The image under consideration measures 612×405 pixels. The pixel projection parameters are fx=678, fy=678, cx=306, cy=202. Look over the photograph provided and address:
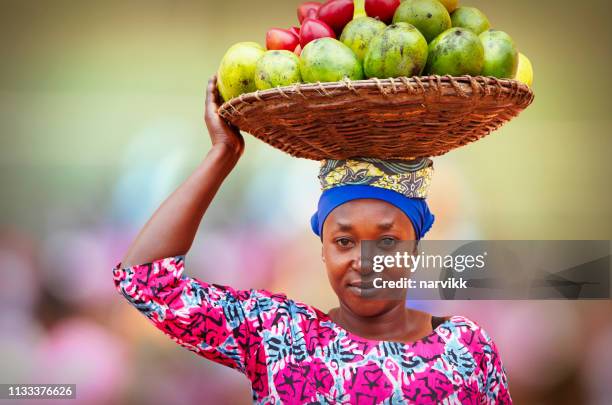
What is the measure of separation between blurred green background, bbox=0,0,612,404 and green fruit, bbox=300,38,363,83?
6.53 ft

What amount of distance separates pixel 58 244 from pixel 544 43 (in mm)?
2646

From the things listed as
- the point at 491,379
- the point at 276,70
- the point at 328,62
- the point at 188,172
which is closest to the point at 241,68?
the point at 276,70

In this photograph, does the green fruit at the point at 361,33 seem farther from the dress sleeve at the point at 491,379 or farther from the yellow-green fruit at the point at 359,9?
the dress sleeve at the point at 491,379

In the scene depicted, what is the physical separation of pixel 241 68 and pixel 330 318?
72cm

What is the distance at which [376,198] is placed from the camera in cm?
175

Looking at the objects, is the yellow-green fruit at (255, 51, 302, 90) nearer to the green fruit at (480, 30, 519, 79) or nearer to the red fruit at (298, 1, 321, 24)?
the red fruit at (298, 1, 321, 24)

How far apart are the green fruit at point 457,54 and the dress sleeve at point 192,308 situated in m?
0.73

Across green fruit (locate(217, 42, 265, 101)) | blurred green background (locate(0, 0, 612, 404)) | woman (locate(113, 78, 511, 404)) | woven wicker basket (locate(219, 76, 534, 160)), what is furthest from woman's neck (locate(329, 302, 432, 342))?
blurred green background (locate(0, 0, 612, 404))

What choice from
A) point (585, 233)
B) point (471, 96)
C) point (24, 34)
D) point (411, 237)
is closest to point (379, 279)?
point (411, 237)

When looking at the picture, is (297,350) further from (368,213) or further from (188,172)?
(188,172)

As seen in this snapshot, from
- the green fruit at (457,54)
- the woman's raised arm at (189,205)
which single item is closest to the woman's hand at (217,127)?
the woman's raised arm at (189,205)

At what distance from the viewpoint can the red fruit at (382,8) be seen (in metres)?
1.63

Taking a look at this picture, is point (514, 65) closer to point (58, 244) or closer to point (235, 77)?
point (235, 77)

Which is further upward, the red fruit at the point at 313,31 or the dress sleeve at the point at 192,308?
the red fruit at the point at 313,31
